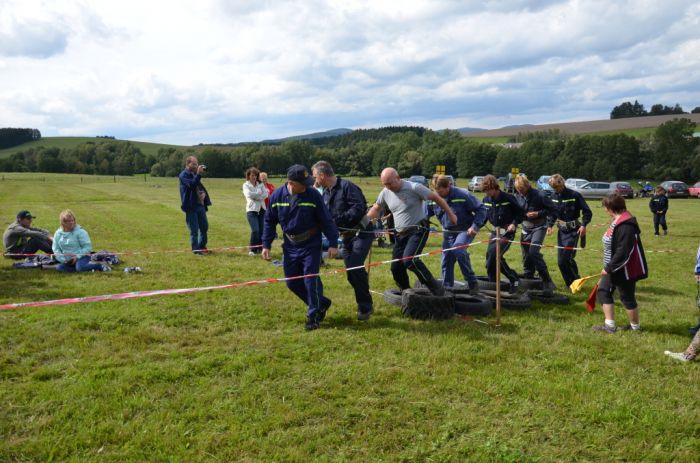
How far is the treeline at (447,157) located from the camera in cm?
6419

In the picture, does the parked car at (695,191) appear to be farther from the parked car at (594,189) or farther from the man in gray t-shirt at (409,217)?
the man in gray t-shirt at (409,217)

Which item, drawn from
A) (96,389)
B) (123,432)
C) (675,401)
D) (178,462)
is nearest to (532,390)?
(675,401)

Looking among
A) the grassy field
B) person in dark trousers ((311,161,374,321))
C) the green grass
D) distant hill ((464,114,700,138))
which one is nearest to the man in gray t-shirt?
person in dark trousers ((311,161,374,321))

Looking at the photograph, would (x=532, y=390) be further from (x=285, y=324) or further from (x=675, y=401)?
(x=285, y=324)

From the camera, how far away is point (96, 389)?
4539 millimetres

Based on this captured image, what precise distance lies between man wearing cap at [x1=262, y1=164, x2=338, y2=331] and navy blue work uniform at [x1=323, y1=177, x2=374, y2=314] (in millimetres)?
A: 575

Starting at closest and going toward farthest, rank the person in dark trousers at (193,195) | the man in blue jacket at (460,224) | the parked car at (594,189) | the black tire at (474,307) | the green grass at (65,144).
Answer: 1. the black tire at (474,307)
2. the man in blue jacket at (460,224)
3. the person in dark trousers at (193,195)
4. the parked car at (594,189)
5. the green grass at (65,144)

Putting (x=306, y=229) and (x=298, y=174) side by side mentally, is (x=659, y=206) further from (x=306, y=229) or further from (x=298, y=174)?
(x=298, y=174)

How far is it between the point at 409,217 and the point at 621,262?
8.75 ft

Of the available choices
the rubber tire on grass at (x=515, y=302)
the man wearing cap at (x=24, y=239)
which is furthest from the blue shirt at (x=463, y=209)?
the man wearing cap at (x=24, y=239)

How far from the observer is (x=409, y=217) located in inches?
273

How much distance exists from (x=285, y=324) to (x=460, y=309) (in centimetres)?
245

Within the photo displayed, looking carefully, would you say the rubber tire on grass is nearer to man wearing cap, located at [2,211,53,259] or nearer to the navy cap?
the navy cap

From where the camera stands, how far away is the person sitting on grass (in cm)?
943
